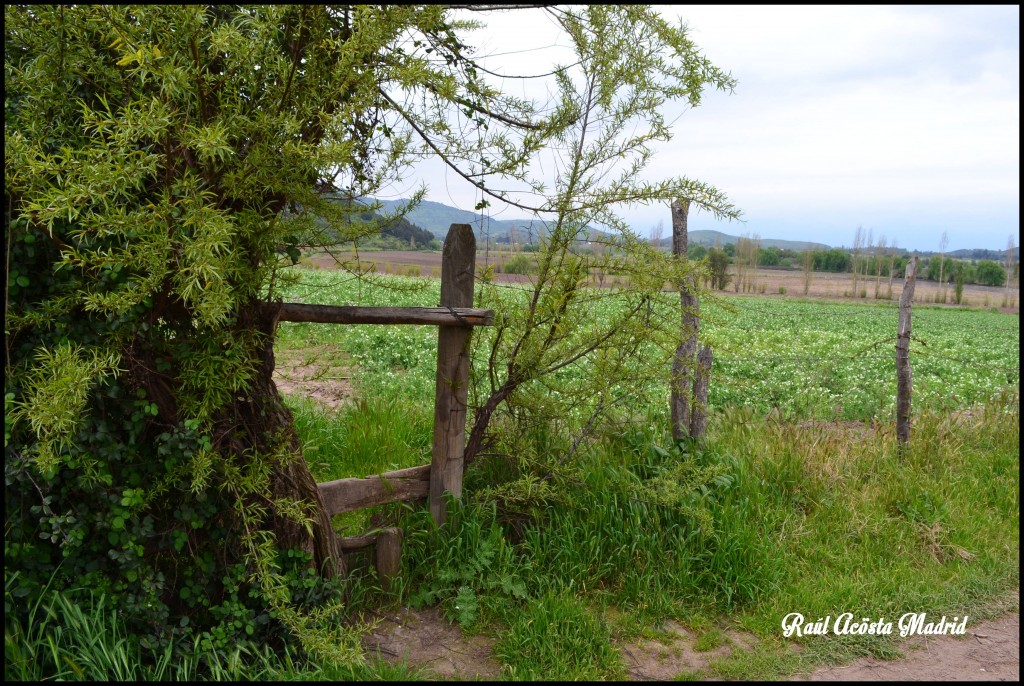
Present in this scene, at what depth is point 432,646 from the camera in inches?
143

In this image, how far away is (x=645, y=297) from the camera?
4242 mm

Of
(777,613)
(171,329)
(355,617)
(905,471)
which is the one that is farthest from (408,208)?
(905,471)

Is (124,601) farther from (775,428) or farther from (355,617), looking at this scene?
(775,428)

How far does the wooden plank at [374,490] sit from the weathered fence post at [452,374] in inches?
3.2

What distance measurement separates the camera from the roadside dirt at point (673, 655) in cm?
354

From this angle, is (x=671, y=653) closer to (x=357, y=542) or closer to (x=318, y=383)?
(x=357, y=542)

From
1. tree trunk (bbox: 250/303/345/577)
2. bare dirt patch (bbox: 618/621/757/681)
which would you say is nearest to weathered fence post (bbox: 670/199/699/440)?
bare dirt patch (bbox: 618/621/757/681)

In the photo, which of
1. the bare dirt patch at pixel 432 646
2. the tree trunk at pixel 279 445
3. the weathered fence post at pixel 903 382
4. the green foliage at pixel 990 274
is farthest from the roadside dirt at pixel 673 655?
the green foliage at pixel 990 274

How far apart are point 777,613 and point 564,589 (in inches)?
52.4

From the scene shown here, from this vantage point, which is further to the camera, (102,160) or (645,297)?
(645,297)

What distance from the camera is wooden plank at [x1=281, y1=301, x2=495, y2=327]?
3.51 meters

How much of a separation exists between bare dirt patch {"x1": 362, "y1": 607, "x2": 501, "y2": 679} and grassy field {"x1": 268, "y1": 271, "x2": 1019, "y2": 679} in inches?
3.0

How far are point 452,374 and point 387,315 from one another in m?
0.61

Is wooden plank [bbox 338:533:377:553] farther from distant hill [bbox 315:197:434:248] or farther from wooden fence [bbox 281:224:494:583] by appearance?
distant hill [bbox 315:197:434:248]
